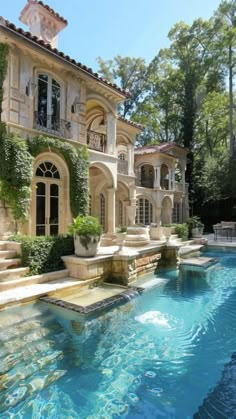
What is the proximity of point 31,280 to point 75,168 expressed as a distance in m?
→ 5.43

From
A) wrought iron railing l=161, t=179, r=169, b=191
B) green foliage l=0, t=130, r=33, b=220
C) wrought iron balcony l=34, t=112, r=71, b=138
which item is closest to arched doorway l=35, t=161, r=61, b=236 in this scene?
green foliage l=0, t=130, r=33, b=220

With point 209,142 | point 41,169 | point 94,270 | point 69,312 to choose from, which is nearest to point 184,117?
point 209,142

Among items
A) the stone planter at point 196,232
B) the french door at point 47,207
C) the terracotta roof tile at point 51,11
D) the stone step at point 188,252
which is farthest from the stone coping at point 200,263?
the terracotta roof tile at point 51,11

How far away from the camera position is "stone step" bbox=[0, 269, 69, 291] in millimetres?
7055

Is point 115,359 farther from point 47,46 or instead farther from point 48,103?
point 47,46

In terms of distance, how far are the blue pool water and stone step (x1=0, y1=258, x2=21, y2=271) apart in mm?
1826

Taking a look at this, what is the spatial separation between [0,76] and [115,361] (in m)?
9.99

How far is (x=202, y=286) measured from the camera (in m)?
9.12

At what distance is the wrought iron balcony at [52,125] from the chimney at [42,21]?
476 cm

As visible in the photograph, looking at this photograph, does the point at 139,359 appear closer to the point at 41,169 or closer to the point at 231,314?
the point at 231,314

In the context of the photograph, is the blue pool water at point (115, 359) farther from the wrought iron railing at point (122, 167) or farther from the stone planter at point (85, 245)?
the wrought iron railing at point (122, 167)

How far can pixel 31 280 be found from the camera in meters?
7.59

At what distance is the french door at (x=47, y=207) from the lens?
10758 millimetres

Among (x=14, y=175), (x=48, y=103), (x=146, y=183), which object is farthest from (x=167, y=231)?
(x=14, y=175)
